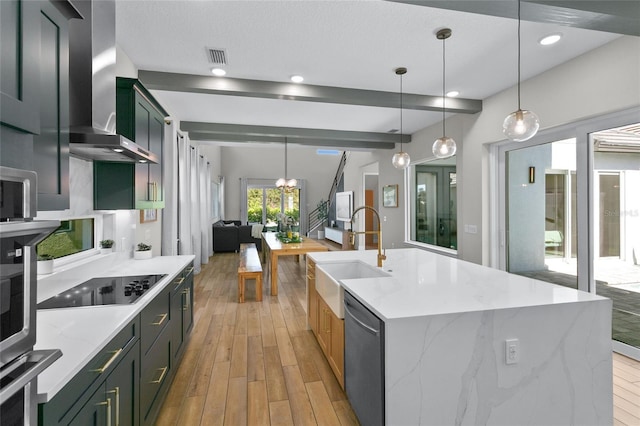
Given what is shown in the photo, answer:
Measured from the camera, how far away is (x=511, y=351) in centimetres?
158

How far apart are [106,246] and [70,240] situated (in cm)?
40

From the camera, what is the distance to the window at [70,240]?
6.95 feet

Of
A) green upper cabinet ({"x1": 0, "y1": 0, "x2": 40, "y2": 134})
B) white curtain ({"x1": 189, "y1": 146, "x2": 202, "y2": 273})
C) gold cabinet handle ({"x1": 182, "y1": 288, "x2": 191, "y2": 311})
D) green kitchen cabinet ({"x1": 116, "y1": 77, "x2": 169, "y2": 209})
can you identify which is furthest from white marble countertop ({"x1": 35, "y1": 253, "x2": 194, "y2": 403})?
white curtain ({"x1": 189, "y1": 146, "x2": 202, "y2": 273})

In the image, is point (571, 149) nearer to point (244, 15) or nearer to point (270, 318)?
point (244, 15)

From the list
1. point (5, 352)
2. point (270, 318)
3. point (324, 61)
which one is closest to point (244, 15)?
point (324, 61)

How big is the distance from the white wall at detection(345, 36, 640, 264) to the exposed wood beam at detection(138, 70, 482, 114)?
17.1 inches

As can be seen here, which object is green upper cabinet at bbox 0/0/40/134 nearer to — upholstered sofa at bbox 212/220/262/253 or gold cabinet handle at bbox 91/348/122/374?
gold cabinet handle at bbox 91/348/122/374

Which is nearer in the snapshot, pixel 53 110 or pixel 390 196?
pixel 53 110

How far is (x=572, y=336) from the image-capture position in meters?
1.65

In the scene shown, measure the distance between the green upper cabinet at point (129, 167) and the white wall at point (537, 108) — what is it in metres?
4.03

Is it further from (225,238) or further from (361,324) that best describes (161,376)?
(225,238)

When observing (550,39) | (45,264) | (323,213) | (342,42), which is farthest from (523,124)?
(323,213)

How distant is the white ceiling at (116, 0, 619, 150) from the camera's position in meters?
2.39

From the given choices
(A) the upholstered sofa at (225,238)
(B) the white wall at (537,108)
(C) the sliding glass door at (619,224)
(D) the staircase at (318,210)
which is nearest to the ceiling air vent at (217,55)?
(B) the white wall at (537,108)
